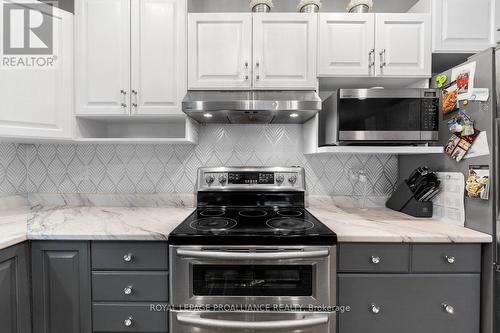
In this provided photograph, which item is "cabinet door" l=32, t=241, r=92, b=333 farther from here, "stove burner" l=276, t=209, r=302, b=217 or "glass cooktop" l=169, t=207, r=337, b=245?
"stove burner" l=276, t=209, r=302, b=217

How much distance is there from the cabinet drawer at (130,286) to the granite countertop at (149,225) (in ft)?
0.61

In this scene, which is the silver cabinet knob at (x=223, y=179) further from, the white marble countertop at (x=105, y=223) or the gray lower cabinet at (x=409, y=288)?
the gray lower cabinet at (x=409, y=288)

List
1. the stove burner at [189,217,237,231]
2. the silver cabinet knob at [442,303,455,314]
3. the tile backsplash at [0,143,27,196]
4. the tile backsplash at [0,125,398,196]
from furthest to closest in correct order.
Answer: the tile backsplash at [0,125,398,196] → the tile backsplash at [0,143,27,196] → the stove burner at [189,217,237,231] → the silver cabinet knob at [442,303,455,314]

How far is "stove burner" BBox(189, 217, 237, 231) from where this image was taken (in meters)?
1.33

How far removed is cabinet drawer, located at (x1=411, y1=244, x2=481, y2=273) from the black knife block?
368 millimetres

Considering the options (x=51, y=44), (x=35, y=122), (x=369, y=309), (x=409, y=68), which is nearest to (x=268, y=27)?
(x=409, y=68)

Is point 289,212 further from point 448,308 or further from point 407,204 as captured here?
point 448,308

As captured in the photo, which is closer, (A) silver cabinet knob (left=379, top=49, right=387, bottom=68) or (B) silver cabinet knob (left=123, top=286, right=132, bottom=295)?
(B) silver cabinet knob (left=123, top=286, right=132, bottom=295)

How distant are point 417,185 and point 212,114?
137 cm

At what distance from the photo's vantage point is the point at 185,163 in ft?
6.38

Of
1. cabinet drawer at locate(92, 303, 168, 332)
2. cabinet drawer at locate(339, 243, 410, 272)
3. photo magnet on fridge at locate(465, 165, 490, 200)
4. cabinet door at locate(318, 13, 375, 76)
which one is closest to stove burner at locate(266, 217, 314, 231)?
cabinet drawer at locate(339, 243, 410, 272)

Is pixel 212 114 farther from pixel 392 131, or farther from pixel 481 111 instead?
pixel 481 111

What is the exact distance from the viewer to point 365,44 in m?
1.59

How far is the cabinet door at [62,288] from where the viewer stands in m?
1.24
